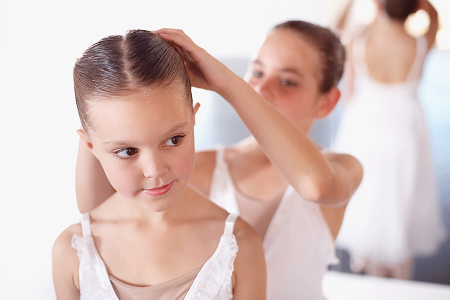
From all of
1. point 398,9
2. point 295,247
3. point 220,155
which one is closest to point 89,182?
point 220,155

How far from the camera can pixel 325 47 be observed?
1075 millimetres

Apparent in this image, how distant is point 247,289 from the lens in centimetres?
73

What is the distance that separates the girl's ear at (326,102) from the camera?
1.12 m

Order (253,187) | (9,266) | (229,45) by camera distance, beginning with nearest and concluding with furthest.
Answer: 1. (9,266)
2. (253,187)
3. (229,45)

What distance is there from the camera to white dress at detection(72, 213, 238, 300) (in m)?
0.71

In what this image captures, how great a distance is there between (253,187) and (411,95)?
1499mm

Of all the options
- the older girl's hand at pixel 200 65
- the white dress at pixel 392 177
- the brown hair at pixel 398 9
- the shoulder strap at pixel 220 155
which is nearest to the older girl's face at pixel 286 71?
the shoulder strap at pixel 220 155

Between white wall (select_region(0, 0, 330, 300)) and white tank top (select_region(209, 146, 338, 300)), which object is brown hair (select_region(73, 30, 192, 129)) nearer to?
white wall (select_region(0, 0, 330, 300))

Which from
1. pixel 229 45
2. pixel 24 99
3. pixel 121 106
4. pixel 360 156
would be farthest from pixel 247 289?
pixel 360 156

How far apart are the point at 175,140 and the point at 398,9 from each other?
2.02 metres

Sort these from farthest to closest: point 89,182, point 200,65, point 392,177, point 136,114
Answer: point 392,177
point 89,182
point 200,65
point 136,114

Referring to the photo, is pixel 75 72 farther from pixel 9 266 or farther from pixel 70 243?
pixel 9 266

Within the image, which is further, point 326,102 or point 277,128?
point 326,102

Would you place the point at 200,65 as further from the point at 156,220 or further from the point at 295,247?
the point at 295,247
